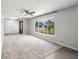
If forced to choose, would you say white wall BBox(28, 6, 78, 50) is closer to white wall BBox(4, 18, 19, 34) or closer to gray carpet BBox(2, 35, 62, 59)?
gray carpet BBox(2, 35, 62, 59)

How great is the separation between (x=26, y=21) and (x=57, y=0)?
8.30 metres

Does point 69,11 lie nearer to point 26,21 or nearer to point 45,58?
point 45,58

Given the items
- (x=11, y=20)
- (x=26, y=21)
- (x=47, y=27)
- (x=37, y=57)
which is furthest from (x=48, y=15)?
(x=11, y=20)

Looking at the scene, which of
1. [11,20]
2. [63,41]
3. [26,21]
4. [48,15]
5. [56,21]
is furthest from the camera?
[11,20]

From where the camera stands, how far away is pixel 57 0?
11.8 ft

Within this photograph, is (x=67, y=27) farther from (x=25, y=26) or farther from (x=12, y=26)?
(x=12, y=26)

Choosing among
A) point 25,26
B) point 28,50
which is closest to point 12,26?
point 25,26

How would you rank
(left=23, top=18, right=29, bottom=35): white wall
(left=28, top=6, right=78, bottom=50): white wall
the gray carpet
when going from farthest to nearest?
(left=23, top=18, right=29, bottom=35): white wall < (left=28, top=6, right=78, bottom=50): white wall < the gray carpet

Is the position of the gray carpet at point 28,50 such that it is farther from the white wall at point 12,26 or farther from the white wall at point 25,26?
the white wall at point 12,26

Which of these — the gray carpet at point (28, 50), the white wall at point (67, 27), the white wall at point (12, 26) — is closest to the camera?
the gray carpet at point (28, 50)

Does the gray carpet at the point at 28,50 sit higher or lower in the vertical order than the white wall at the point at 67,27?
lower

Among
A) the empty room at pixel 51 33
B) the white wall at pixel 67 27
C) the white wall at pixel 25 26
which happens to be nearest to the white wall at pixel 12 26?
the white wall at pixel 25 26

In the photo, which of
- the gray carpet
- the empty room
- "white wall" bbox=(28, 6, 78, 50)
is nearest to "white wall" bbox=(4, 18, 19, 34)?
the empty room

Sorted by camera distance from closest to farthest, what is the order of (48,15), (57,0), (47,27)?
(57,0) < (48,15) < (47,27)
